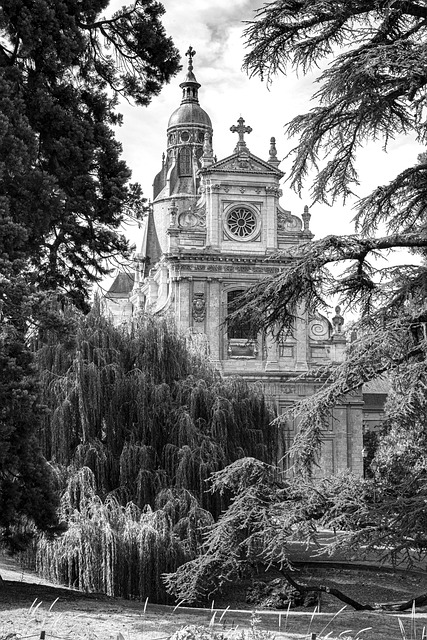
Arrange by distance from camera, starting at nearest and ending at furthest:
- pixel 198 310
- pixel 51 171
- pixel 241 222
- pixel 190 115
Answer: pixel 51 171, pixel 198 310, pixel 241 222, pixel 190 115

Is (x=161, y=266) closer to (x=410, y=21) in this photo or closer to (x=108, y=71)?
(x=108, y=71)

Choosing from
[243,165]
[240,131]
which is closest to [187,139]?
[240,131]

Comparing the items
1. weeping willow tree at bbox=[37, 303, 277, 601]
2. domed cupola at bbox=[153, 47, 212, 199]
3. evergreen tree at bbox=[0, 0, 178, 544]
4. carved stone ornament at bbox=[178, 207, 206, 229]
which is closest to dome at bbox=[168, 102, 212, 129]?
domed cupola at bbox=[153, 47, 212, 199]

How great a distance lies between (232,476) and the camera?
28.4 feet

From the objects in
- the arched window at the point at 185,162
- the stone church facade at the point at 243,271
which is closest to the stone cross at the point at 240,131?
the stone church facade at the point at 243,271

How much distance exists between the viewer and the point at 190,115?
44656mm

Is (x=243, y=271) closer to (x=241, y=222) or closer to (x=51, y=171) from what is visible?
(x=241, y=222)

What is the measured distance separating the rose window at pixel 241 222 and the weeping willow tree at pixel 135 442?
1349cm

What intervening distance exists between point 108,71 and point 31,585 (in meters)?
7.70

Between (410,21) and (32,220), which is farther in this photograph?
(32,220)

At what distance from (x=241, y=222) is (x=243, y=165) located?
2132 mm

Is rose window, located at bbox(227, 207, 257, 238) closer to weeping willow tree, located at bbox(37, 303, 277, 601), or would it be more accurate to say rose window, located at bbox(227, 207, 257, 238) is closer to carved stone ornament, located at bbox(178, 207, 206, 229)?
carved stone ornament, located at bbox(178, 207, 206, 229)

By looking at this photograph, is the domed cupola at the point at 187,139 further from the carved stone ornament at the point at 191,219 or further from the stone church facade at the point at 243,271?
the carved stone ornament at the point at 191,219

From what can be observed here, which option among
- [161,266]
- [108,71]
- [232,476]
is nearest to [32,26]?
[108,71]
